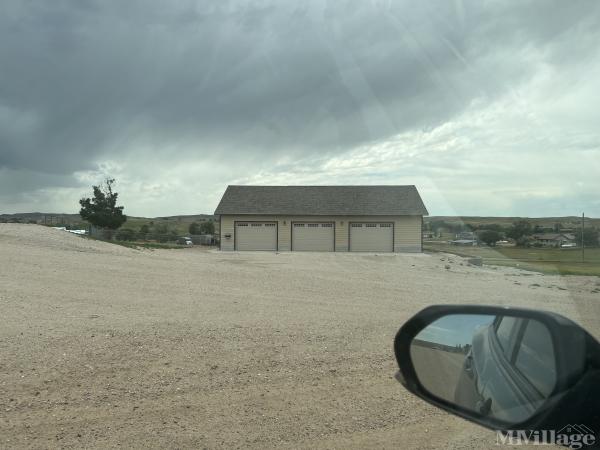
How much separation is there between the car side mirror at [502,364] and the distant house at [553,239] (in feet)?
19.5

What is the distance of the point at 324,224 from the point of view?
1528 inches

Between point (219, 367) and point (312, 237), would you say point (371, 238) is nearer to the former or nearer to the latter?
point (312, 237)

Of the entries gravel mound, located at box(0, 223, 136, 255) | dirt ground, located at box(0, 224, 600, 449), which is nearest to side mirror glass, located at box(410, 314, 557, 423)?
dirt ground, located at box(0, 224, 600, 449)

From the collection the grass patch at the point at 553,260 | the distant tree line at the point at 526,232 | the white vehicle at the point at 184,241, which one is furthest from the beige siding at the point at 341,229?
the distant tree line at the point at 526,232

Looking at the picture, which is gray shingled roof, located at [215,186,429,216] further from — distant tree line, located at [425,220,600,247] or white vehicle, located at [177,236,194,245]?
distant tree line, located at [425,220,600,247]

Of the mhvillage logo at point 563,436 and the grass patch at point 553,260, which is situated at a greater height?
the grass patch at point 553,260

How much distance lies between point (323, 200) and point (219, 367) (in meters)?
34.3

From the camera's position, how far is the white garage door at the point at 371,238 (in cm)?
3819

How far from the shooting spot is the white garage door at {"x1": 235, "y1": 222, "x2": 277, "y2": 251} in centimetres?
3875

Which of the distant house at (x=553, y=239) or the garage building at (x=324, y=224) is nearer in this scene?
the distant house at (x=553, y=239)

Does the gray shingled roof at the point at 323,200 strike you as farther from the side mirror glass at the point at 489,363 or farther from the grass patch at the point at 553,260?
the side mirror glass at the point at 489,363

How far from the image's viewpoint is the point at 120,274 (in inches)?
620

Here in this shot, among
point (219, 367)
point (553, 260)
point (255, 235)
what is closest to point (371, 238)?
point (255, 235)

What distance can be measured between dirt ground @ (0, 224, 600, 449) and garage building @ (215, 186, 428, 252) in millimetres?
25671
